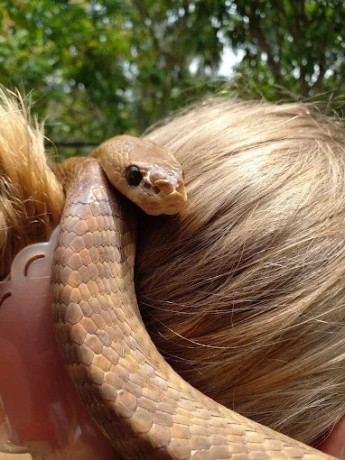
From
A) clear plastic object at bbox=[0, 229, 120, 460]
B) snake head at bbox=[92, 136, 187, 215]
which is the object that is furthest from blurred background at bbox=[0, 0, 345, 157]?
clear plastic object at bbox=[0, 229, 120, 460]

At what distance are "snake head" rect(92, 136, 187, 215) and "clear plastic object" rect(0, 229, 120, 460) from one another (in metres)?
0.19

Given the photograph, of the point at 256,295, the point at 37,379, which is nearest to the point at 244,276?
the point at 256,295

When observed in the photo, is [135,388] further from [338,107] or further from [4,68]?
[4,68]

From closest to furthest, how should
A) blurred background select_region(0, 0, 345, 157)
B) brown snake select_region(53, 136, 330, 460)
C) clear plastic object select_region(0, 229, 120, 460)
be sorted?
1. brown snake select_region(53, 136, 330, 460)
2. clear plastic object select_region(0, 229, 120, 460)
3. blurred background select_region(0, 0, 345, 157)

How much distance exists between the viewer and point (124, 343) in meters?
0.92

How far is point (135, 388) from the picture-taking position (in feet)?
2.82

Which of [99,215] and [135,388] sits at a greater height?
[99,215]

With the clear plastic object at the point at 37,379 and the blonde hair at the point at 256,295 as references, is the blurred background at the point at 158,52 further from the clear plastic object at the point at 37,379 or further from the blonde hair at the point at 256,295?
the clear plastic object at the point at 37,379

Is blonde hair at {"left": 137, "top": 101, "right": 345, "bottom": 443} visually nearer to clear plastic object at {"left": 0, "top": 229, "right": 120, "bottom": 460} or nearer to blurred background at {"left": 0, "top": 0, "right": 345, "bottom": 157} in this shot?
clear plastic object at {"left": 0, "top": 229, "right": 120, "bottom": 460}

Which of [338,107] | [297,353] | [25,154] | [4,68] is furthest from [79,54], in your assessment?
[297,353]

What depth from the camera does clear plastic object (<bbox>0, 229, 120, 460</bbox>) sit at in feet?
3.22

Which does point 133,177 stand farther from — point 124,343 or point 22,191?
point 124,343

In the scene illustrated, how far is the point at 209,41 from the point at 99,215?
2.75m

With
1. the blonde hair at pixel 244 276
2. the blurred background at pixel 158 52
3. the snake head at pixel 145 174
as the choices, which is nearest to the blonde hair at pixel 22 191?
the blonde hair at pixel 244 276
